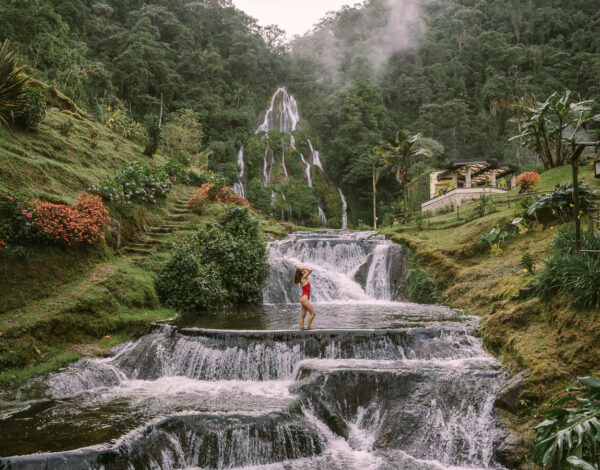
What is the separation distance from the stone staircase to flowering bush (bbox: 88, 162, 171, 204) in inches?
39.2

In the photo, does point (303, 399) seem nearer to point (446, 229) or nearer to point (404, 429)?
point (404, 429)

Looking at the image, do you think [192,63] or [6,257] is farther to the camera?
[192,63]

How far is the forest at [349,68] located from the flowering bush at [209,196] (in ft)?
42.4

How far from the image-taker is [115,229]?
39.0 feet

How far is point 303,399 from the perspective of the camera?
21.1 feet

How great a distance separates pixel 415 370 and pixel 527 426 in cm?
176

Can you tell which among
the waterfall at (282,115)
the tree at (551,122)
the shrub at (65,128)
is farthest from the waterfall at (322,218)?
the shrub at (65,128)

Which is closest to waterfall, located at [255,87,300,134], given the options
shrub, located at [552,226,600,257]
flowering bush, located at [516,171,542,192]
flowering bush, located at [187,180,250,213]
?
flowering bush, located at [187,180,250,213]

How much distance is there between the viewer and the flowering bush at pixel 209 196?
16688 millimetres

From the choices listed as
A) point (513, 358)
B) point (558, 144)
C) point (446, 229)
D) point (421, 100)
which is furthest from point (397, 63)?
point (513, 358)

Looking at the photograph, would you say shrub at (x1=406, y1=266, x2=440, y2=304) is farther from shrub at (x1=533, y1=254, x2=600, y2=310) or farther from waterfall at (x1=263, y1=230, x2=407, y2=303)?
shrub at (x1=533, y1=254, x2=600, y2=310)

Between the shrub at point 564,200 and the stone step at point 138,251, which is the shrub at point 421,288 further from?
the stone step at point 138,251

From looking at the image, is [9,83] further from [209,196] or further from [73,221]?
[209,196]

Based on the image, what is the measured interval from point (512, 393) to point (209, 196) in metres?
15.2
